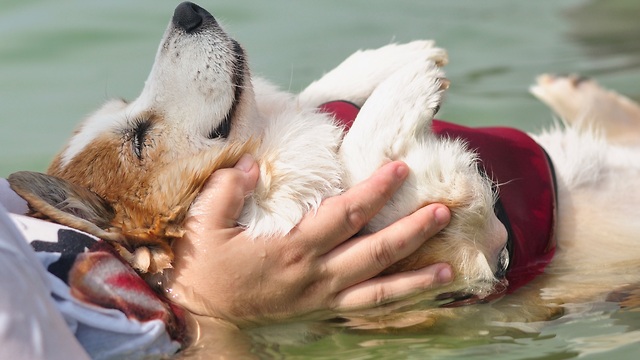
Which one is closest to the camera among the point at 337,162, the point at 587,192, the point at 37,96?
the point at 337,162

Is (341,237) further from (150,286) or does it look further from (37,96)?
(37,96)

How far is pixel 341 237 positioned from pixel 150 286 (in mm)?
530

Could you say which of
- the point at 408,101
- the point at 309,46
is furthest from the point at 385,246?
the point at 309,46

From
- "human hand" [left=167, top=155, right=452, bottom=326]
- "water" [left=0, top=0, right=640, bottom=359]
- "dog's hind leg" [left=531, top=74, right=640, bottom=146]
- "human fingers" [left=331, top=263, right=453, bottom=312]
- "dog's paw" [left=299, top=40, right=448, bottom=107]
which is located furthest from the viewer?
"water" [left=0, top=0, right=640, bottom=359]

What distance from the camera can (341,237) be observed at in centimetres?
246

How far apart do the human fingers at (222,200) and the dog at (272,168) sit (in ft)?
0.09

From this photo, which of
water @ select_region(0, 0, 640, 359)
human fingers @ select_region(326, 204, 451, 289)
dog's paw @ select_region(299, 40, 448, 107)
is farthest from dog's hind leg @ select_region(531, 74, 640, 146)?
human fingers @ select_region(326, 204, 451, 289)

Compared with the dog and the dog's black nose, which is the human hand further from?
the dog's black nose

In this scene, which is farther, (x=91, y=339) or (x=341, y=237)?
(x=341, y=237)

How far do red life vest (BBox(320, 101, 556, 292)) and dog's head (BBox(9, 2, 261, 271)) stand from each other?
0.42 m

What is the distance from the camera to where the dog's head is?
7.82 ft

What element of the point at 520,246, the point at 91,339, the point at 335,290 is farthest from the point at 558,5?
the point at 91,339

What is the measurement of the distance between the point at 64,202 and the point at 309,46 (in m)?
2.97

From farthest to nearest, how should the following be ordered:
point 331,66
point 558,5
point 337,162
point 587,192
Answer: point 558,5 < point 331,66 < point 587,192 < point 337,162
